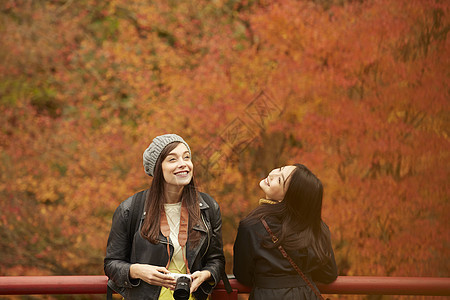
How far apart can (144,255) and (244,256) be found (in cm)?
49

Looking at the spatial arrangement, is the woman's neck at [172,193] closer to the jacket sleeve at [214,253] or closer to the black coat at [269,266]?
the jacket sleeve at [214,253]

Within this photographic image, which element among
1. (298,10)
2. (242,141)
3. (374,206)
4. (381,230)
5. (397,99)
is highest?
(298,10)

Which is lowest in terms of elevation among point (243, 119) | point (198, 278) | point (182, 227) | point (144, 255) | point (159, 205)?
point (198, 278)

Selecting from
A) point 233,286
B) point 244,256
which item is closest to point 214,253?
point 244,256

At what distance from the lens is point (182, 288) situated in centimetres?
193

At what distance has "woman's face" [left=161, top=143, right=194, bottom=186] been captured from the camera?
216 cm

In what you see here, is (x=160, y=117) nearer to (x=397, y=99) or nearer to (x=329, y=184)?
(x=329, y=184)

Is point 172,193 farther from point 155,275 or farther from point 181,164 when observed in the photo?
point 155,275

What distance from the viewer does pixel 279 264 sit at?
2.19 metres

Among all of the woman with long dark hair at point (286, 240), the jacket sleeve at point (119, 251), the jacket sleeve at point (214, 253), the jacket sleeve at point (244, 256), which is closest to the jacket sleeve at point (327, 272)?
the woman with long dark hair at point (286, 240)

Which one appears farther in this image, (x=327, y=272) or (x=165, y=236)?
(x=327, y=272)

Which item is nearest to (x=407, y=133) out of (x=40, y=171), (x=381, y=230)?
(x=381, y=230)

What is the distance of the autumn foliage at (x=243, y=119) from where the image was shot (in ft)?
17.4

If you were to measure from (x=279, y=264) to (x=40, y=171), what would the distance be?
5.96 meters
